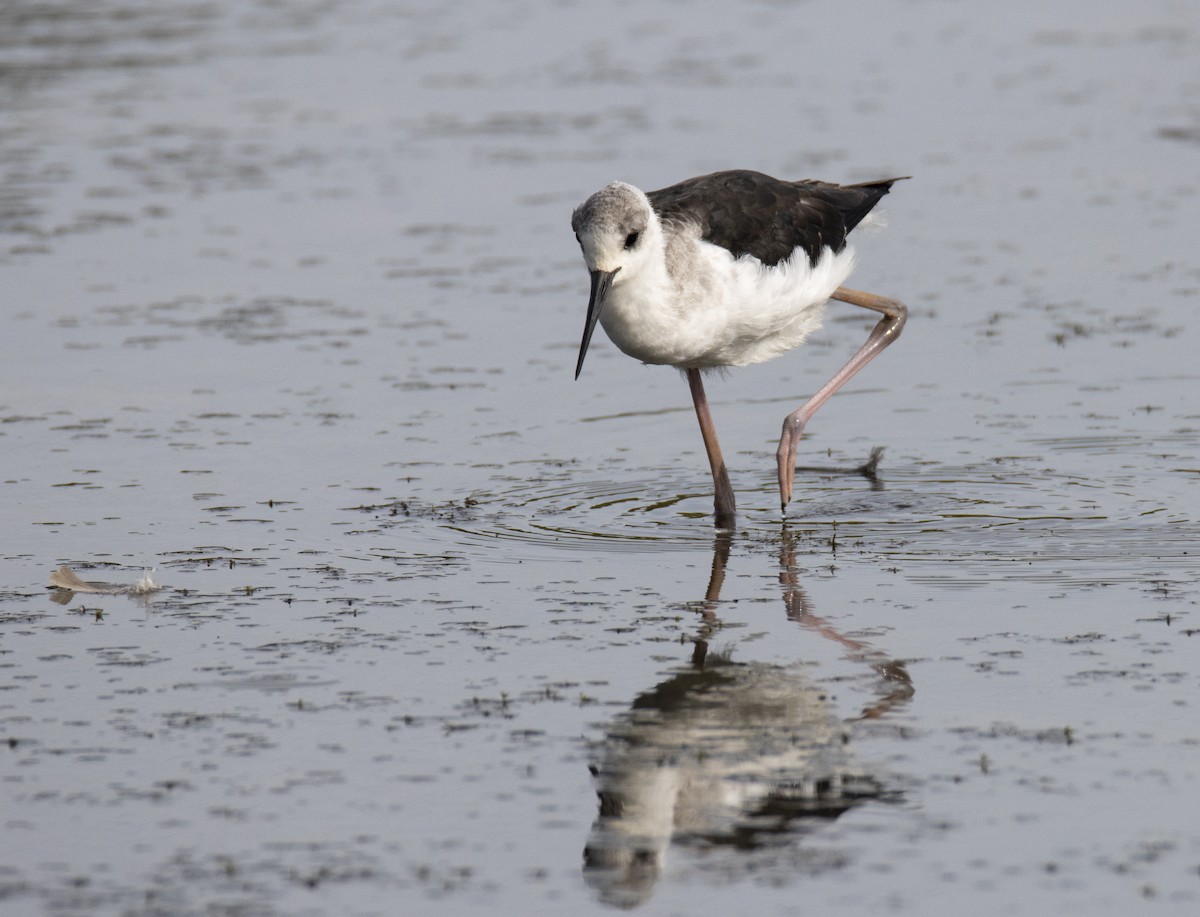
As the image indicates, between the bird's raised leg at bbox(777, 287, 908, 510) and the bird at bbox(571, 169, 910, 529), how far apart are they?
1 centimetres

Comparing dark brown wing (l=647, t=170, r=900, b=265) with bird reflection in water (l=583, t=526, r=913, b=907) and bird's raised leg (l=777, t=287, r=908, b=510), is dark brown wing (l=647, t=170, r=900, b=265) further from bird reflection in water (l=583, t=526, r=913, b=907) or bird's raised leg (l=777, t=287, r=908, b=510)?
bird reflection in water (l=583, t=526, r=913, b=907)

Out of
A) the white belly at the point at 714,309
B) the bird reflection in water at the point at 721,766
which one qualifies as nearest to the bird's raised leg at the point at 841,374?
the white belly at the point at 714,309

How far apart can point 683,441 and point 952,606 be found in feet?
10.4

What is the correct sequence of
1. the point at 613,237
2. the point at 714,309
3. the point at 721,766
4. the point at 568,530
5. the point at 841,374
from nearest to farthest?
the point at 721,766, the point at 613,237, the point at 714,309, the point at 568,530, the point at 841,374

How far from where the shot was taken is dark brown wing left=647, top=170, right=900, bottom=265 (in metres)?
8.77

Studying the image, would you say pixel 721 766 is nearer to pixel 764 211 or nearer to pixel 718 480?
pixel 718 480

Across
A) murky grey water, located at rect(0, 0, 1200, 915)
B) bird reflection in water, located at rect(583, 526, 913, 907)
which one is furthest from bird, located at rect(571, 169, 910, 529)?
bird reflection in water, located at rect(583, 526, 913, 907)

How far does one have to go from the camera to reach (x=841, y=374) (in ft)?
32.4

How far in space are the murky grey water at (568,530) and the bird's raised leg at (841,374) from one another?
23 centimetres

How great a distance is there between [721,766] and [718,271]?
312 cm

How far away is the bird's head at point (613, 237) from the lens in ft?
26.5

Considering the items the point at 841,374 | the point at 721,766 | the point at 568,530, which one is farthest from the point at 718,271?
the point at 721,766

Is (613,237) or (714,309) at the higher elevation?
(613,237)

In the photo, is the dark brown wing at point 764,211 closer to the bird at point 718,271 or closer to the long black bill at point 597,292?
the bird at point 718,271
